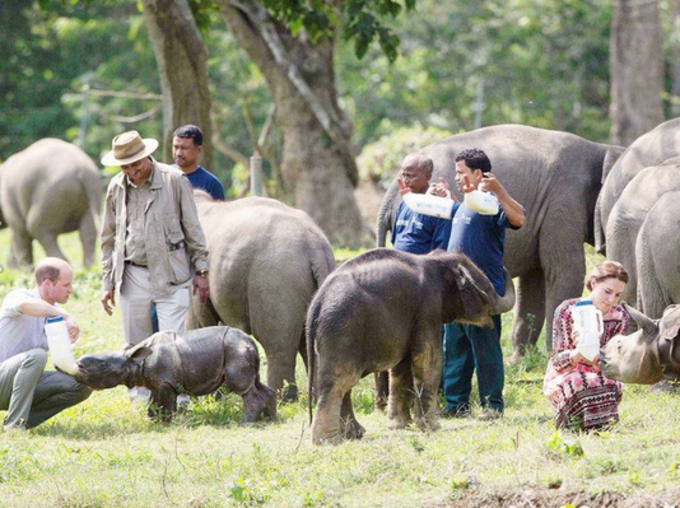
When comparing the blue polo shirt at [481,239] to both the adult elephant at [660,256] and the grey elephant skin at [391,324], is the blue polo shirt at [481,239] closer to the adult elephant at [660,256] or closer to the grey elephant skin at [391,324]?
the grey elephant skin at [391,324]

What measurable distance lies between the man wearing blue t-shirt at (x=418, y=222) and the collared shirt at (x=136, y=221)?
1891 mm

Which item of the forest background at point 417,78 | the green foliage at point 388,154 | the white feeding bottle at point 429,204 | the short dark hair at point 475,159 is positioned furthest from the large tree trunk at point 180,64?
the forest background at point 417,78

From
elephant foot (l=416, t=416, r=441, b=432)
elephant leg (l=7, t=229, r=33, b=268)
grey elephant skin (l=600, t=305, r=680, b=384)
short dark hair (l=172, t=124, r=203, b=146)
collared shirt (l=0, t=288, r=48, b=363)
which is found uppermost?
short dark hair (l=172, t=124, r=203, b=146)

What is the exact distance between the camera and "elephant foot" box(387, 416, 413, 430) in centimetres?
844

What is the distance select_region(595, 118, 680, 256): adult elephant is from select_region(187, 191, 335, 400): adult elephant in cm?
226

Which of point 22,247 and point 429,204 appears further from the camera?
point 22,247

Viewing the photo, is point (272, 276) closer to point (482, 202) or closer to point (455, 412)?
point (455, 412)

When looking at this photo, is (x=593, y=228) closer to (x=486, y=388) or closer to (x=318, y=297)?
(x=486, y=388)

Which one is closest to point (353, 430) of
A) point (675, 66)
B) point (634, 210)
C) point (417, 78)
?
point (634, 210)

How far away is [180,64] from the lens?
555 inches

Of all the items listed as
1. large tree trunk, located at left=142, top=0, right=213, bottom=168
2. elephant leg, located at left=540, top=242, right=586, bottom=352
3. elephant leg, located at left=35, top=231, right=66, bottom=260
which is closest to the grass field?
elephant leg, located at left=540, top=242, right=586, bottom=352

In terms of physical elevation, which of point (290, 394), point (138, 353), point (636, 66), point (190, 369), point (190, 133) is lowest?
point (290, 394)

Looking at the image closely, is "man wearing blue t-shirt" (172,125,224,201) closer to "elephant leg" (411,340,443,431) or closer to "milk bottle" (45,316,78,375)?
"milk bottle" (45,316,78,375)

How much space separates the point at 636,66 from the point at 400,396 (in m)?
15.6
